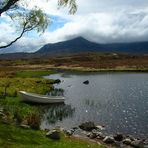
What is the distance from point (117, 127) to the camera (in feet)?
169

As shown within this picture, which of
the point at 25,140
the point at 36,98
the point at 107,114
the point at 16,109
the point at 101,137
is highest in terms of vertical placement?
the point at 25,140

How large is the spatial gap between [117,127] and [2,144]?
25.7 meters

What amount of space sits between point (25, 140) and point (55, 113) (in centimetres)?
2894

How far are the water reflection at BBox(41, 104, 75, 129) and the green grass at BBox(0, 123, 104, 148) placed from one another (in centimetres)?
1328

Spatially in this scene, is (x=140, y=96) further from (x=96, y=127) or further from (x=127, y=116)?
(x=96, y=127)

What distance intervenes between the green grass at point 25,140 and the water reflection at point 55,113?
1328cm

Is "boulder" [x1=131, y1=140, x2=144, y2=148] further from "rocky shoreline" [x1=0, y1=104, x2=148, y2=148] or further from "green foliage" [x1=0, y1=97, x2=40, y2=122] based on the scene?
"green foliage" [x1=0, y1=97, x2=40, y2=122]

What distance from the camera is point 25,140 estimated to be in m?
32.1

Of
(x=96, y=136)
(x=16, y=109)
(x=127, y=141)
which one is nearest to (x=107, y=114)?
(x=16, y=109)

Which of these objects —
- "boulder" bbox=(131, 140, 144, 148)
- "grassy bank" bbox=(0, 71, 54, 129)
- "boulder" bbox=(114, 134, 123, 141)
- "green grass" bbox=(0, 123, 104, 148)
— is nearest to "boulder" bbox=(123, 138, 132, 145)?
"boulder" bbox=(131, 140, 144, 148)

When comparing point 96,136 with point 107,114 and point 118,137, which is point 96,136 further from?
point 107,114

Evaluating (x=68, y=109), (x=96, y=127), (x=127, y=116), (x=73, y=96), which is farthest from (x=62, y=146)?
(x=73, y=96)

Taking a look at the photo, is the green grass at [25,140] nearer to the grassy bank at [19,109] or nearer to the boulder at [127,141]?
the grassy bank at [19,109]

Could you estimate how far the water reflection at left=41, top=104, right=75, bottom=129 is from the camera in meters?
53.8
